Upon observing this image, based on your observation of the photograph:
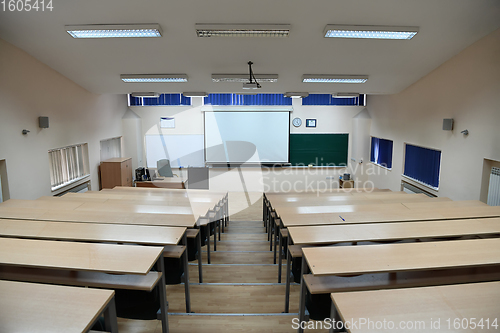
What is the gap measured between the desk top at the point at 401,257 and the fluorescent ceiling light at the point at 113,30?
12.6 feet

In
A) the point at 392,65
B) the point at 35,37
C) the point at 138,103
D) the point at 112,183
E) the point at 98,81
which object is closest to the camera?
the point at 35,37

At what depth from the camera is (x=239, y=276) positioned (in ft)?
12.5

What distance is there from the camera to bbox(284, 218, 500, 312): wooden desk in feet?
8.39

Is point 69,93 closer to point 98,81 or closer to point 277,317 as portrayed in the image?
point 98,81

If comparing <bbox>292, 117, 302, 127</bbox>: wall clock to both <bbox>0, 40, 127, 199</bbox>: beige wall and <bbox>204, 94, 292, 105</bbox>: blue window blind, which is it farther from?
<bbox>0, 40, 127, 199</bbox>: beige wall

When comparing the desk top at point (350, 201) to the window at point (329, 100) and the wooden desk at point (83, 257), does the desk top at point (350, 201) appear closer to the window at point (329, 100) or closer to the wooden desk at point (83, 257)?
the wooden desk at point (83, 257)

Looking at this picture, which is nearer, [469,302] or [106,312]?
[469,302]

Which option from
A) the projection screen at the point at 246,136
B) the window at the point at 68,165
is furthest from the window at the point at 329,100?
the window at the point at 68,165

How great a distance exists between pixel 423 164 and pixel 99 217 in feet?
22.5

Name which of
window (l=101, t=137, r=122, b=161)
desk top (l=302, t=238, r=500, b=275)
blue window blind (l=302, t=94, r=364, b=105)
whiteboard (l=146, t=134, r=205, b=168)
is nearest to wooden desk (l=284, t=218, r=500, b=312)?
desk top (l=302, t=238, r=500, b=275)

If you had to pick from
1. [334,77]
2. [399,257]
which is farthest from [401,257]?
[334,77]

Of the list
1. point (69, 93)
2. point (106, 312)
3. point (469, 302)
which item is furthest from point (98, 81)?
point (469, 302)

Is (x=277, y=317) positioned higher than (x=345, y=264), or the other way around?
(x=345, y=264)

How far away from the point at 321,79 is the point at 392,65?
4.63ft
